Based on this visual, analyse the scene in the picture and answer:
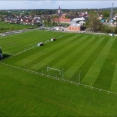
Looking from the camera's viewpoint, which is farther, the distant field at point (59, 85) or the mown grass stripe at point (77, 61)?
the mown grass stripe at point (77, 61)

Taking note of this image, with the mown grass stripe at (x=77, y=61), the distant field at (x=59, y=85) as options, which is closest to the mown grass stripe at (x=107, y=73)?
the distant field at (x=59, y=85)

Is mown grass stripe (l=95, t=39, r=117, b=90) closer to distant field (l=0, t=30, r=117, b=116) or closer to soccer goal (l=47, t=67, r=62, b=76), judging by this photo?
distant field (l=0, t=30, r=117, b=116)

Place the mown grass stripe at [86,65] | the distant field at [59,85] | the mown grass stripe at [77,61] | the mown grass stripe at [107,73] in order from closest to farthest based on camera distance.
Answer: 1. the distant field at [59,85]
2. the mown grass stripe at [107,73]
3. the mown grass stripe at [86,65]
4. the mown grass stripe at [77,61]

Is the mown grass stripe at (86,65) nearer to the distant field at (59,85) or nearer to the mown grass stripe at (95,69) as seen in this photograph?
the distant field at (59,85)

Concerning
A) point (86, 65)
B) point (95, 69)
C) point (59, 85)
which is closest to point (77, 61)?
point (86, 65)

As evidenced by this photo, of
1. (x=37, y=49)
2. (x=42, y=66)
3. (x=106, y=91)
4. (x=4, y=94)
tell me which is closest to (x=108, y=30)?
(x=37, y=49)

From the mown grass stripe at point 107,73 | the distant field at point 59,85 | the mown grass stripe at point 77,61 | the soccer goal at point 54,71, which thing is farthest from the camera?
the soccer goal at point 54,71

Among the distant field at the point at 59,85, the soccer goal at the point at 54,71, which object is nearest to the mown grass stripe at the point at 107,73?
the distant field at the point at 59,85
